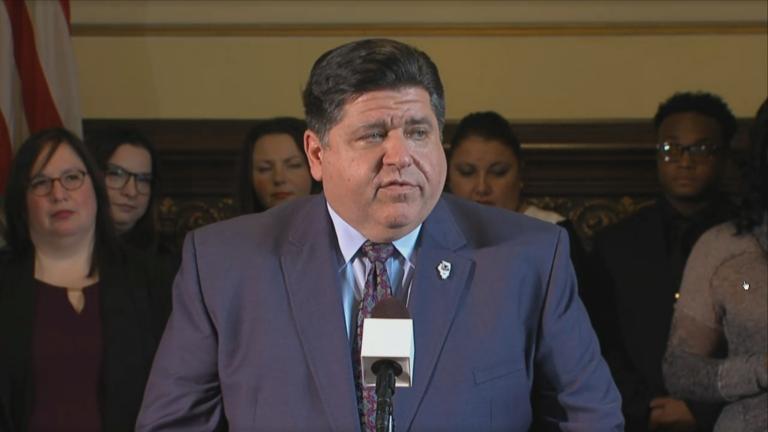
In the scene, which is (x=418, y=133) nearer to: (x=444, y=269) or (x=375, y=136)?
(x=375, y=136)

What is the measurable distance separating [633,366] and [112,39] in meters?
2.51

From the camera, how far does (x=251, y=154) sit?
15.1ft

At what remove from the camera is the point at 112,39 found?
5.43m

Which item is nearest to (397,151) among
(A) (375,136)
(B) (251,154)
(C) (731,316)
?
(A) (375,136)

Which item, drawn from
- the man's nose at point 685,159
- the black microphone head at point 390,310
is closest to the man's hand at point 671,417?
the man's nose at point 685,159

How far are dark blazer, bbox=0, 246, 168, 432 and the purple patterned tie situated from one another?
135 centimetres

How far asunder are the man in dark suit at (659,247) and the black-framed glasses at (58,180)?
1.63 meters

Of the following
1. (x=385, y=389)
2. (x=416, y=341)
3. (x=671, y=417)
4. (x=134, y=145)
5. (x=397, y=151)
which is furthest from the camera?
(x=134, y=145)

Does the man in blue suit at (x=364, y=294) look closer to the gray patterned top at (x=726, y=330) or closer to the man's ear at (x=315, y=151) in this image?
the man's ear at (x=315, y=151)

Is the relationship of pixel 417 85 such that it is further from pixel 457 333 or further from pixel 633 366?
pixel 633 366

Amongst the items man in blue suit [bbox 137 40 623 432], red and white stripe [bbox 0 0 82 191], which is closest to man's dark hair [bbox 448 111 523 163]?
red and white stripe [bbox 0 0 82 191]

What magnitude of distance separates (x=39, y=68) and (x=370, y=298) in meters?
2.73

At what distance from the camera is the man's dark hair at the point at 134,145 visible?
452 cm

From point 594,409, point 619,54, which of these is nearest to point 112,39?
point 619,54
